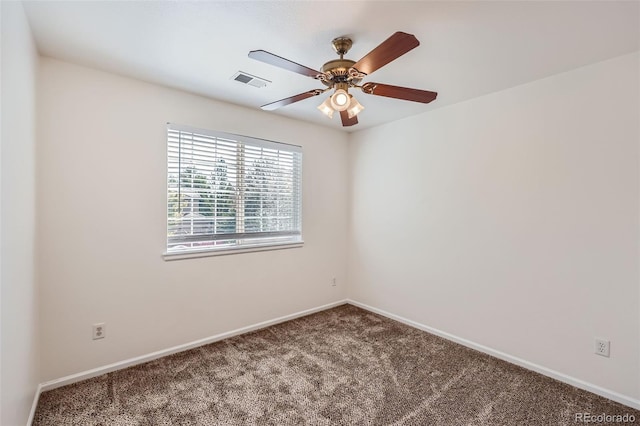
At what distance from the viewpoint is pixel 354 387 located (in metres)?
2.29

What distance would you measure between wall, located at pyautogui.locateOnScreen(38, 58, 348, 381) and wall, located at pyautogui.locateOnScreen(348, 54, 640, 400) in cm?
175

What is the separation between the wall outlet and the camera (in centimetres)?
240

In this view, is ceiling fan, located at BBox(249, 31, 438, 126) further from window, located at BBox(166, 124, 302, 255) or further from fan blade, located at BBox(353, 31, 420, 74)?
window, located at BBox(166, 124, 302, 255)

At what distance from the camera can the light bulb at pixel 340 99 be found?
1880 millimetres

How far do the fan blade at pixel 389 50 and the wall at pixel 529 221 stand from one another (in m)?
1.66

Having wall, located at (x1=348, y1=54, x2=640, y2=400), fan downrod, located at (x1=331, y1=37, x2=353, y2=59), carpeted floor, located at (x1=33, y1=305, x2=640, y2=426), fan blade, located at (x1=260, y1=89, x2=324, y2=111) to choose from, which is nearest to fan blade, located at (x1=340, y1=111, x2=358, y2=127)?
fan blade, located at (x1=260, y1=89, x2=324, y2=111)

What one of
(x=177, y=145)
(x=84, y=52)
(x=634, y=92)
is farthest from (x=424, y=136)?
(x=84, y=52)

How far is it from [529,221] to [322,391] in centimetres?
215

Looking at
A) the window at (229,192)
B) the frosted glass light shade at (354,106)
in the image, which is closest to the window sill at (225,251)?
the window at (229,192)

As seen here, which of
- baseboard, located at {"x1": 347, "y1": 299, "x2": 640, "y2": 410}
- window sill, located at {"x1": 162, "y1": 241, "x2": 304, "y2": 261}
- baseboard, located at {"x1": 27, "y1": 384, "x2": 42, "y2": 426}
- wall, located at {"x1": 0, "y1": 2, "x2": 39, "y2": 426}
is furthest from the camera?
window sill, located at {"x1": 162, "y1": 241, "x2": 304, "y2": 261}

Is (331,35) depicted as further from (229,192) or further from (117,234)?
(117,234)

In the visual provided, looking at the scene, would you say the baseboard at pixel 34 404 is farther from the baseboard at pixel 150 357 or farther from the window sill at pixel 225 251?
the window sill at pixel 225 251

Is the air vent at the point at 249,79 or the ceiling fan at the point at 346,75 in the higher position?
the air vent at the point at 249,79

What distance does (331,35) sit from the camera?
189 centimetres
